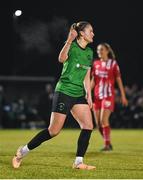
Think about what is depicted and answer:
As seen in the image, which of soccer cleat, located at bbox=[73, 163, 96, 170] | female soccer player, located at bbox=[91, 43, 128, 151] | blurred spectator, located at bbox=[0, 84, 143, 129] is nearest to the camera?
soccer cleat, located at bbox=[73, 163, 96, 170]

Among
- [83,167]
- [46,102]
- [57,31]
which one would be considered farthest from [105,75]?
[57,31]

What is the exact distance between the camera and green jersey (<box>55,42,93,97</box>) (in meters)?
9.91

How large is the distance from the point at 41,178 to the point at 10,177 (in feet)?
1.38

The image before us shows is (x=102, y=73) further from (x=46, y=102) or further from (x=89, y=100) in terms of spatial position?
(x=46, y=102)

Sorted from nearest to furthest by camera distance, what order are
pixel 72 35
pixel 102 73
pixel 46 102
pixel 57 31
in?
pixel 72 35 < pixel 102 73 < pixel 46 102 < pixel 57 31

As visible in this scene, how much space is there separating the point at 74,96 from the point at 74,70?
0.40 m

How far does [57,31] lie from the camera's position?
4009cm

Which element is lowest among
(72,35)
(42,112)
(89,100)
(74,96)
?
(42,112)

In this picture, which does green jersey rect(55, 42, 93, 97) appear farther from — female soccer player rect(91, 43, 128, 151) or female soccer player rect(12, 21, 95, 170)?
female soccer player rect(91, 43, 128, 151)

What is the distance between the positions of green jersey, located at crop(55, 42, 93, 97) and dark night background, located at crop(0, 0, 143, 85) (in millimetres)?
27288

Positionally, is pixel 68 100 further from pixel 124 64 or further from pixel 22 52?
pixel 22 52

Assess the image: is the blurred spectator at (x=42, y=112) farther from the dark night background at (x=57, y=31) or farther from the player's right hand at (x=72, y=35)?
the player's right hand at (x=72, y=35)

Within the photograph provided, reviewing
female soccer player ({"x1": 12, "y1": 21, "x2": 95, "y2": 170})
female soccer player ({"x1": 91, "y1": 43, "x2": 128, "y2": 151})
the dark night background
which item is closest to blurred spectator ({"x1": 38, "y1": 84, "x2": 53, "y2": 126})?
the dark night background

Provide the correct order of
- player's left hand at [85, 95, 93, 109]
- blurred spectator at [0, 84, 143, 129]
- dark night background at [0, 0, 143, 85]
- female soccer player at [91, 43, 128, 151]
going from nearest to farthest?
player's left hand at [85, 95, 93, 109]
female soccer player at [91, 43, 128, 151]
blurred spectator at [0, 84, 143, 129]
dark night background at [0, 0, 143, 85]
